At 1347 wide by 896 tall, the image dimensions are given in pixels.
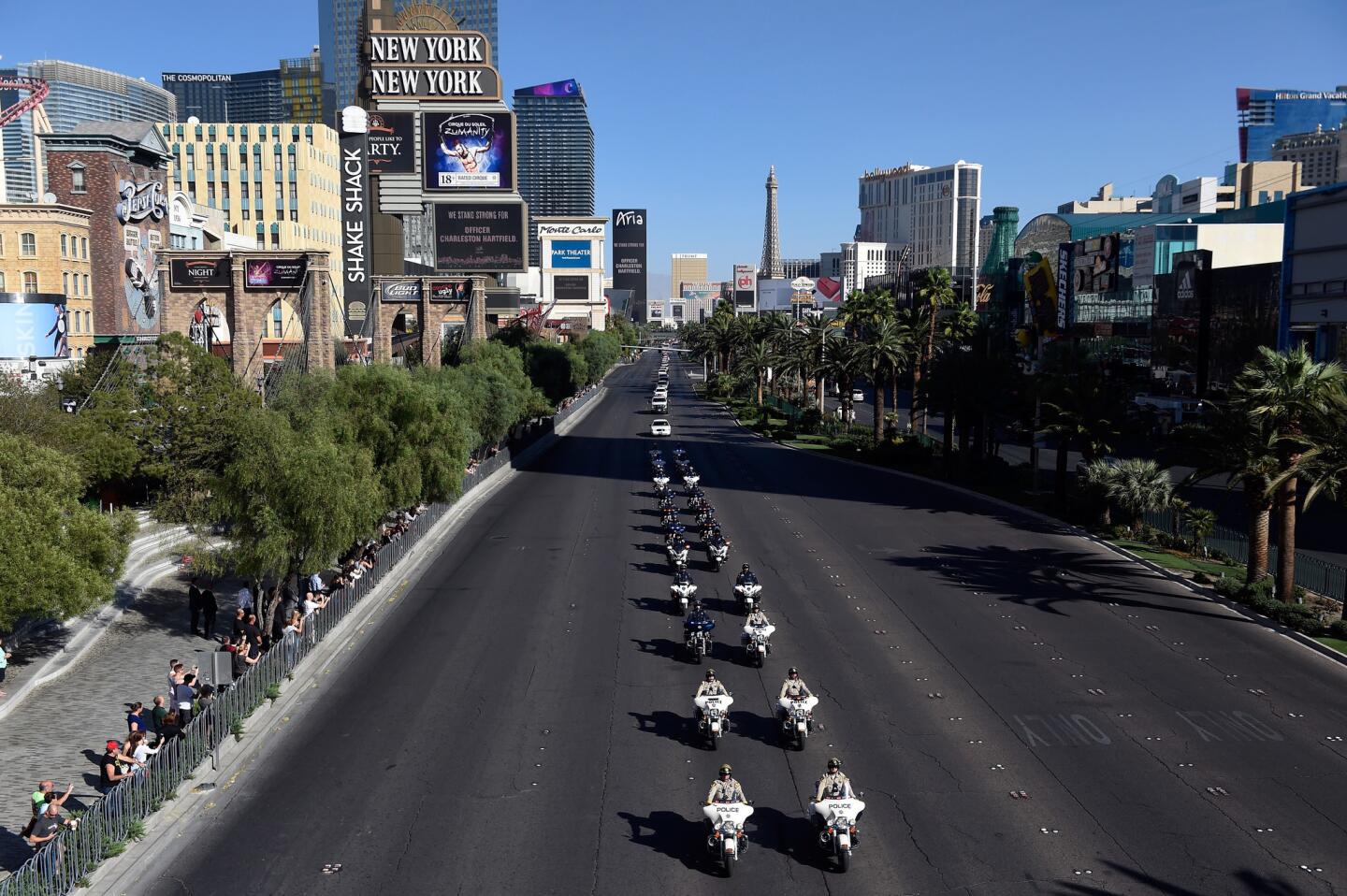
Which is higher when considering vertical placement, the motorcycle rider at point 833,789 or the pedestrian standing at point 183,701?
the motorcycle rider at point 833,789

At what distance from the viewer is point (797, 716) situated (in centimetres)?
1997

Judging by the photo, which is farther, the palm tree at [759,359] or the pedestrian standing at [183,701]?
the palm tree at [759,359]

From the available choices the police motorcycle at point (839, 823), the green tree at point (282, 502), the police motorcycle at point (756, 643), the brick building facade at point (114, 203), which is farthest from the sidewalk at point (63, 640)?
the brick building facade at point (114, 203)

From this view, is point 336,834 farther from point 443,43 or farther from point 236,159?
point 236,159

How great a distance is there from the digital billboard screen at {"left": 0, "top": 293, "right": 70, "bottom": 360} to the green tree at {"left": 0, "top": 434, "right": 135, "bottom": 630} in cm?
3187

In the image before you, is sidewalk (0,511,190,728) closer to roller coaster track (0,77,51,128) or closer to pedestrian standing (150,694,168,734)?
pedestrian standing (150,694,168,734)

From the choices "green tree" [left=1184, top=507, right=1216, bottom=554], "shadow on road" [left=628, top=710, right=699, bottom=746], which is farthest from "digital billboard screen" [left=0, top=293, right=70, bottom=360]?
"green tree" [left=1184, top=507, right=1216, bottom=554]

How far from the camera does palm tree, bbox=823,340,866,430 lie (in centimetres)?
6925

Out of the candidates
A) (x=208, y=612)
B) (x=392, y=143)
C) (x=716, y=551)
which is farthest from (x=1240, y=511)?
(x=392, y=143)

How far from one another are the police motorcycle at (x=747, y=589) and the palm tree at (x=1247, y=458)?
13.2m

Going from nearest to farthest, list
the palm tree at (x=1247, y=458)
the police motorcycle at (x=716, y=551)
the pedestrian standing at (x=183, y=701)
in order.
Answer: the pedestrian standing at (x=183, y=701), the palm tree at (x=1247, y=458), the police motorcycle at (x=716, y=551)

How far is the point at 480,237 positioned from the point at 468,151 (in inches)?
244

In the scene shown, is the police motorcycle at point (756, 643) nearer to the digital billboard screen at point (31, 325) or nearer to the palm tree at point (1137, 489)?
the palm tree at point (1137, 489)

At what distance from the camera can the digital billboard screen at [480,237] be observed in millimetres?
79188
